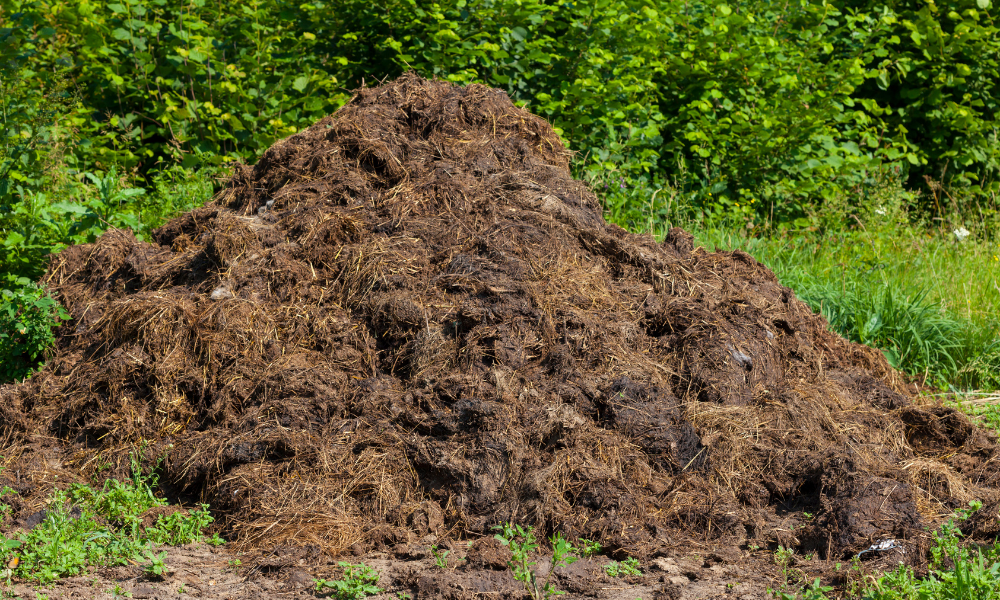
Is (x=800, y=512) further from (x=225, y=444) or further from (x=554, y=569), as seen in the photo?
→ (x=225, y=444)

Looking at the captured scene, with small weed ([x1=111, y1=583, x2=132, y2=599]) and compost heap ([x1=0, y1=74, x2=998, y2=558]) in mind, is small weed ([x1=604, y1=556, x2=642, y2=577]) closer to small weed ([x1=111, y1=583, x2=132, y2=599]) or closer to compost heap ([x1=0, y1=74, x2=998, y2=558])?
compost heap ([x1=0, y1=74, x2=998, y2=558])

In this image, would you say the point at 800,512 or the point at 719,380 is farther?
the point at 719,380

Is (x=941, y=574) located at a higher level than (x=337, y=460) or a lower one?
higher

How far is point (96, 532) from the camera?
3600 millimetres

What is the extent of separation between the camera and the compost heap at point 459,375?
3.74 meters

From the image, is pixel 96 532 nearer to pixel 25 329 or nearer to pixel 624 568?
pixel 25 329

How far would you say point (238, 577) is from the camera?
3.36 meters

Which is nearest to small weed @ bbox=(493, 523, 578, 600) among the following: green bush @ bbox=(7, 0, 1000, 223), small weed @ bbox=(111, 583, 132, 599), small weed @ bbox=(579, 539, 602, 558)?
small weed @ bbox=(579, 539, 602, 558)

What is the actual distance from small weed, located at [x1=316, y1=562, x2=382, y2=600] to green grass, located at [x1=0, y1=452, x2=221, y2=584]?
68 centimetres

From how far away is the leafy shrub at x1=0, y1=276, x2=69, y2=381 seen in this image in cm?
485

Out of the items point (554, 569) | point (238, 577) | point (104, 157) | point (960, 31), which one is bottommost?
point (104, 157)

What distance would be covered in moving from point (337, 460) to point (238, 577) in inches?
28.1

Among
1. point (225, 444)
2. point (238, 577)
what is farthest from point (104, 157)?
point (238, 577)

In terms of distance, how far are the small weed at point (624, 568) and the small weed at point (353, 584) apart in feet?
3.06
